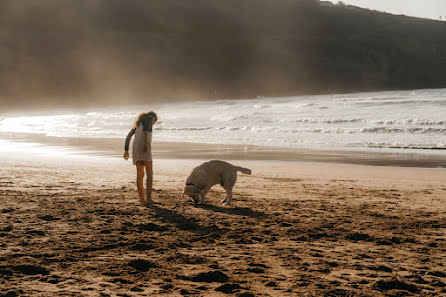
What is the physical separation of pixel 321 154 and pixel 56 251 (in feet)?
41.5

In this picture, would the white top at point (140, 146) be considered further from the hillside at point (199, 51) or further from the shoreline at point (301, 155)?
the hillside at point (199, 51)

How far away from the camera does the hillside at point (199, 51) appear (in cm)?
8150

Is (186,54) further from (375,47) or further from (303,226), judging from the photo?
(303,226)

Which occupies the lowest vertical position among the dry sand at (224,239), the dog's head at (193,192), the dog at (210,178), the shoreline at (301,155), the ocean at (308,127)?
the dry sand at (224,239)

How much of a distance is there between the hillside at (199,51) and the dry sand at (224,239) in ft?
210

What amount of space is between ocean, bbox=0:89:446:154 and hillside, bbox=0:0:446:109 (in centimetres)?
3525

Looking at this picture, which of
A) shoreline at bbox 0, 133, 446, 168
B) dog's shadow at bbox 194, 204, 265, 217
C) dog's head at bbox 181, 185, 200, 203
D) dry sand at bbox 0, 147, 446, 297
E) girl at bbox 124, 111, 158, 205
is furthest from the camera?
shoreline at bbox 0, 133, 446, 168

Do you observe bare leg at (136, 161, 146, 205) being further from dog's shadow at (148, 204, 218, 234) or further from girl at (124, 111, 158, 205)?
dog's shadow at (148, 204, 218, 234)

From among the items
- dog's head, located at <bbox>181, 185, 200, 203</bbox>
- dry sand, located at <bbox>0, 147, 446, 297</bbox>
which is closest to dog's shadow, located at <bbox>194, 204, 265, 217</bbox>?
dry sand, located at <bbox>0, 147, 446, 297</bbox>

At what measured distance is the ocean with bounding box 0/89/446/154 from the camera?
69.1 ft

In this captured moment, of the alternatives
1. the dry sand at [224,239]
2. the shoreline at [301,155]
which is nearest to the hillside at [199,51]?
the shoreline at [301,155]

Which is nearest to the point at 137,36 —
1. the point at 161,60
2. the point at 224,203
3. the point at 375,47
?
the point at 161,60

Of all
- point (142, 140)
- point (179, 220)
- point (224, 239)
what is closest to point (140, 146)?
point (142, 140)

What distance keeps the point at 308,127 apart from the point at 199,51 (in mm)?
70502
